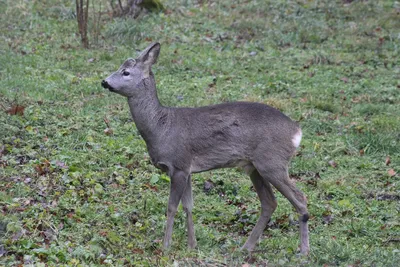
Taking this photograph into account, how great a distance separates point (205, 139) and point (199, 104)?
3948 millimetres

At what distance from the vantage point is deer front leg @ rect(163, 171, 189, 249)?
6434 mm

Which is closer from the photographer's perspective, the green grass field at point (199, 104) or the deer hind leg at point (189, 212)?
the green grass field at point (199, 104)

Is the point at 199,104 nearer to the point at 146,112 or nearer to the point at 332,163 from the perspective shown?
the point at 332,163

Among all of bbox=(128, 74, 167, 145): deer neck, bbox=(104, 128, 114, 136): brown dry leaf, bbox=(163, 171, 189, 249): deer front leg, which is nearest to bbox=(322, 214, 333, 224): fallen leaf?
bbox=(163, 171, 189, 249): deer front leg

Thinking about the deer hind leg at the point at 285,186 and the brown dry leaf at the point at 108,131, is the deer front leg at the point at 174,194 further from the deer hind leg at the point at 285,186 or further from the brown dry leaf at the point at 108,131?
the brown dry leaf at the point at 108,131

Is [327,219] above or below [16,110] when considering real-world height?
below

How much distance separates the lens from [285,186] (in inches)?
256

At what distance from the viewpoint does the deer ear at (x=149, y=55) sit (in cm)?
657

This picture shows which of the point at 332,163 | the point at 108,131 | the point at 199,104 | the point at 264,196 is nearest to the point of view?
the point at 264,196

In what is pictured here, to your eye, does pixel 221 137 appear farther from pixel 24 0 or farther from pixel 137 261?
pixel 24 0

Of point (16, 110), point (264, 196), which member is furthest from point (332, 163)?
point (16, 110)

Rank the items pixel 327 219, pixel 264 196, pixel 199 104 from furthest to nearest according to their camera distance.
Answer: pixel 199 104
pixel 327 219
pixel 264 196

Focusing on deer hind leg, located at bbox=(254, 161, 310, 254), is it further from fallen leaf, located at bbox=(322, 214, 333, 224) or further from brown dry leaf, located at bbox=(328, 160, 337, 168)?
brown dry leaf, located at bbox=(328, 160, 337, 168)

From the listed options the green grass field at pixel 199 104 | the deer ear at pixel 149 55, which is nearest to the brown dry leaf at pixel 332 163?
the green grass field at pixel 199 104
